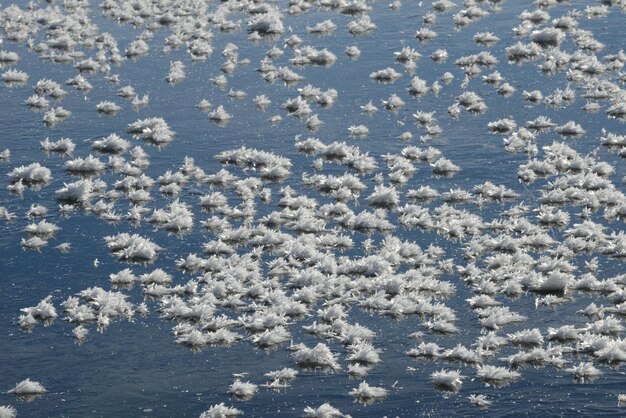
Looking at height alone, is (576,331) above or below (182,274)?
below

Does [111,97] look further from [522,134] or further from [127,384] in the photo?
[127,384]

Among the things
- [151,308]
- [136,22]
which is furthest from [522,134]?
[136,22]

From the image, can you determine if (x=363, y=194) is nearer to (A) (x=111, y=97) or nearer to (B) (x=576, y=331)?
(B) (x=576, y=331)

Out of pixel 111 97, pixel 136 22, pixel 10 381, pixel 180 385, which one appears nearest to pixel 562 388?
pixel 180 385

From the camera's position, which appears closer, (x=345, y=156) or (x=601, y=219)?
(x=601, y=219)

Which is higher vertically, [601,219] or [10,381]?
[601,219]

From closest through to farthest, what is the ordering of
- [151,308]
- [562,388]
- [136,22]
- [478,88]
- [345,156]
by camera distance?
[562,388] < [151,308] < [345,156] < [478,88] < [136,22]

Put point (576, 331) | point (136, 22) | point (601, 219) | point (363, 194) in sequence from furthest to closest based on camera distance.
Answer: point (136, 22), point (363, 194), point (601, 219), point (576, 331)

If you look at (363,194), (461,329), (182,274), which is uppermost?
(363,194)

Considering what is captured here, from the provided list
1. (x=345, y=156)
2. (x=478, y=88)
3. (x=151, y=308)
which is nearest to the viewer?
(x=151, y=308)
